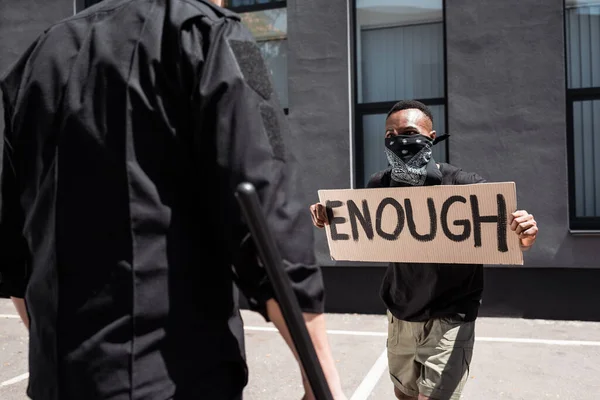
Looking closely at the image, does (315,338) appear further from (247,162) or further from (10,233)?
(10,233)

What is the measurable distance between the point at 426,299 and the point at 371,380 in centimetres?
226

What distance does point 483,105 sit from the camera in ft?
23.5

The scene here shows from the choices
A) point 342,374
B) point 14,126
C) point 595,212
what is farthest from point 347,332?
point 14,126

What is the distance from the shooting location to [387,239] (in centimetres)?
307

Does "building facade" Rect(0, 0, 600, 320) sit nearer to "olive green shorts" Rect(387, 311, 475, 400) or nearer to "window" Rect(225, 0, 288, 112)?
"window" Rect(225, 0, 288, 112)

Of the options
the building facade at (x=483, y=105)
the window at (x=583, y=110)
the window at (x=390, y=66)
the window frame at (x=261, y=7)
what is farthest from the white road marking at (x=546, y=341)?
the window frame at (x=261, y=7)

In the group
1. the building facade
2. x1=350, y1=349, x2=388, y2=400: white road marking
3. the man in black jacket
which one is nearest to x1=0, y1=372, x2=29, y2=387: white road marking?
x1=350, y1=349, x2=388, y2=400: white road marking

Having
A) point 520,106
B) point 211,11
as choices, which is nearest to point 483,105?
point 520,106

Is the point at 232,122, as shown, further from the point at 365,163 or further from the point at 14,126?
the point at 365,163

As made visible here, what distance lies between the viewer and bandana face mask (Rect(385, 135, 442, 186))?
10.0 feet

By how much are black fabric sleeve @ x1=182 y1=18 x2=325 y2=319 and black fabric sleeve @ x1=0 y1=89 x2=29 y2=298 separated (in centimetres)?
57

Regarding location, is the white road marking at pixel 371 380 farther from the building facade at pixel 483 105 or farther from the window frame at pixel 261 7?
the window frame at pixel 261 7

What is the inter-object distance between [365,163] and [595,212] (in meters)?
3.05

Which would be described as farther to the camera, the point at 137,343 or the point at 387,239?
the point at 387,239
